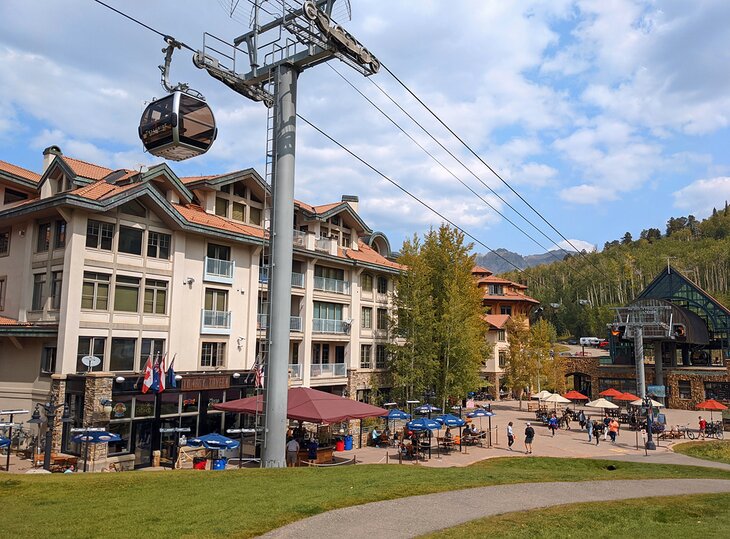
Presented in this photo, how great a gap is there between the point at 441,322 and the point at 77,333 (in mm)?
23510

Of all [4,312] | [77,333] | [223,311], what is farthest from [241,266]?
[4,312]

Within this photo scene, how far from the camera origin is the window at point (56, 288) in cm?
2528

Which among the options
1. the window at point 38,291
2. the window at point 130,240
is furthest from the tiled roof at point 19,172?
the window at point 130,240

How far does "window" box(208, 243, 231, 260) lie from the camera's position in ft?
A: 99.0

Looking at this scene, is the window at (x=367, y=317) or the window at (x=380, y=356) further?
the window at (x=380, y=356)

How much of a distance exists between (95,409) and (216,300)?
8.52 metres

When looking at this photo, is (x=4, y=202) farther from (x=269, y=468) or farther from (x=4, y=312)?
(x=269, y=468)

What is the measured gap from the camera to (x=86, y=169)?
29.8m

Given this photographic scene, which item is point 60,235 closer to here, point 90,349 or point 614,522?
point 90,349

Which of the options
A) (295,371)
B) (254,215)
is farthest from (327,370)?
(254,215)

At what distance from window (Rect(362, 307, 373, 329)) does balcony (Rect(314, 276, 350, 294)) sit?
2.72 m

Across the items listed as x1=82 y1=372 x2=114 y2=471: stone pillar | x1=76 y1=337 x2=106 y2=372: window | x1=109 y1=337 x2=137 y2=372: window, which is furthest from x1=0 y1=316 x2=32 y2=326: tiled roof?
x1=82 y1=372 x2=114 y2=471: stone pillar

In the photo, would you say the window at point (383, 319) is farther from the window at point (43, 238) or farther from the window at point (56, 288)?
the window at point (43, 238)

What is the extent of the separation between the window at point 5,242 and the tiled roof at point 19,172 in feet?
10.8
